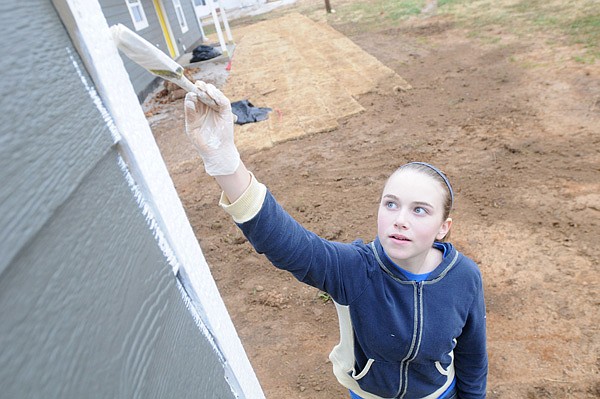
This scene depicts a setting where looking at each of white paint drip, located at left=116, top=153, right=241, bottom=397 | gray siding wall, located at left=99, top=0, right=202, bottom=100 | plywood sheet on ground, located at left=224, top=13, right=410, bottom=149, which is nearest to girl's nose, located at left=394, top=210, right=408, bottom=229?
white paint drip, located at left=116, top=153, right=241, bottom=397

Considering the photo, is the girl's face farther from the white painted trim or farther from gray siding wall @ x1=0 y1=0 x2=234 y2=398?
gray siding wall @ x1=0 y1=0 x2=234 y2=398

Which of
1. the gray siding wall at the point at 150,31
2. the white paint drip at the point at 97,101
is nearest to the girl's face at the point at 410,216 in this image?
the white paint drip at the point at 97,101

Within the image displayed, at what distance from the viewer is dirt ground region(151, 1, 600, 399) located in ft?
9.32

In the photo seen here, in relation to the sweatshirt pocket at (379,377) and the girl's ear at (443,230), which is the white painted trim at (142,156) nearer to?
the sweatshirt pocket at (379,377)

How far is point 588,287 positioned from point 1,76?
12.4 feet

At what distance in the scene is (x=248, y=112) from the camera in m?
7.53

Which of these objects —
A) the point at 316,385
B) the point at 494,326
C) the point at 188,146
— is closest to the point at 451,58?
the point at 188,146

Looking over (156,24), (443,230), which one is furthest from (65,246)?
(156,24)

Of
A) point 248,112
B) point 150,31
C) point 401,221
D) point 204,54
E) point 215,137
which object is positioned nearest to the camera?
point 215,137

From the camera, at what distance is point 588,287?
311cm

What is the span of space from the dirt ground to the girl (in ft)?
4.56

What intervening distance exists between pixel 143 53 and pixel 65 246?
0.44m

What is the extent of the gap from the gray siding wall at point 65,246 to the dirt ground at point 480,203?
8.04ft

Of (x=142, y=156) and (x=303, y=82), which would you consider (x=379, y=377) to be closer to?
(x=142, y=156)
